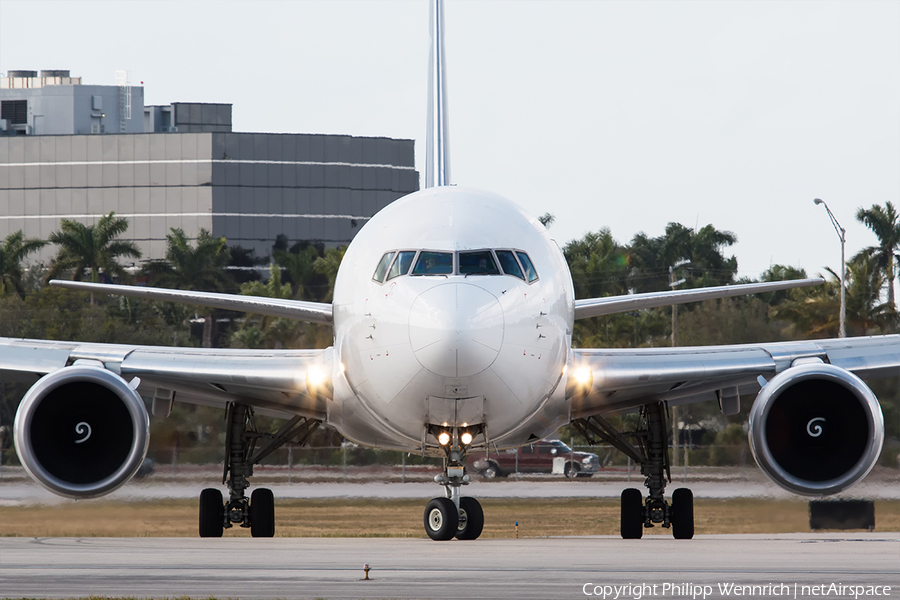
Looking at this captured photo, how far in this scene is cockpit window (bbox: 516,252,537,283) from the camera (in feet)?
45.5

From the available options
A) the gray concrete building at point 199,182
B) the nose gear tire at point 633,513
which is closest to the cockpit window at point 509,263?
the nose gear tire at point 633,513

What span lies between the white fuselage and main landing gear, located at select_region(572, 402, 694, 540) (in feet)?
8.09

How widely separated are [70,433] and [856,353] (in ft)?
30.4

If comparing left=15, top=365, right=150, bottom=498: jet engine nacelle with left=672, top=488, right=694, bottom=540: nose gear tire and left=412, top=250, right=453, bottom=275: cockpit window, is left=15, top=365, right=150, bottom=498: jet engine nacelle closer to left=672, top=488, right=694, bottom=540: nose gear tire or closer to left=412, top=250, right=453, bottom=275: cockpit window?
left=412, top=250, right=453, bottom=275: cockpit window

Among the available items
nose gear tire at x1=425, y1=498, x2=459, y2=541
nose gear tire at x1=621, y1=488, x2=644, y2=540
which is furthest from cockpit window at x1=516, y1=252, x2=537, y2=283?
nose gear tire at x1=621, y1=488, x2=644, y2=540

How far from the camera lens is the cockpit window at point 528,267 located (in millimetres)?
13875

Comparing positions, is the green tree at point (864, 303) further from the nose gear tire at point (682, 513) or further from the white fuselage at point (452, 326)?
the white fuselage at point (452, 326)

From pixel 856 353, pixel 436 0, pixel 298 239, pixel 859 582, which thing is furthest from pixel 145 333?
Answer: pixel 298 239

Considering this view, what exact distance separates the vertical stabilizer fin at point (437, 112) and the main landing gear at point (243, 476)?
4281mm

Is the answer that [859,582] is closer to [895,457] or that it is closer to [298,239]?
[895,457]

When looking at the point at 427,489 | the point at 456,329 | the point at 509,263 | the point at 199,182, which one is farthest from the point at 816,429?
the point at 199,182

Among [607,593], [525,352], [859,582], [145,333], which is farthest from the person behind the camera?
[145,333]

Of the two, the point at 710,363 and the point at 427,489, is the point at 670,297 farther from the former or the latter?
the point at 427,489

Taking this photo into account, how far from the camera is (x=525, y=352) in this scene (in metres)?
13.4
